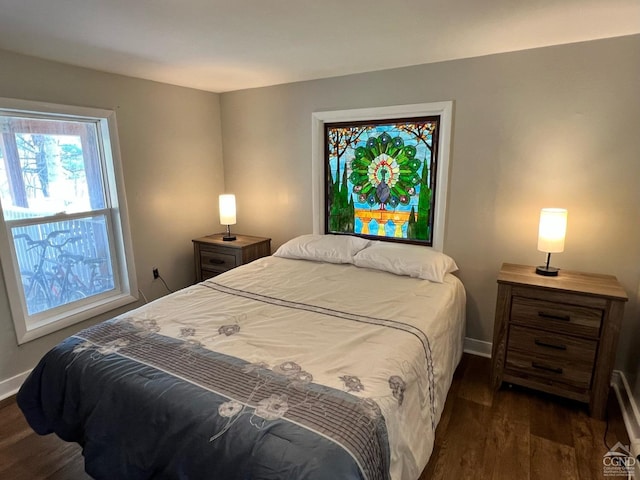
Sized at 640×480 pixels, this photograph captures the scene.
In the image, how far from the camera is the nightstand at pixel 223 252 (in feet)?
10.7

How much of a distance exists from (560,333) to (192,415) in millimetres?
2085

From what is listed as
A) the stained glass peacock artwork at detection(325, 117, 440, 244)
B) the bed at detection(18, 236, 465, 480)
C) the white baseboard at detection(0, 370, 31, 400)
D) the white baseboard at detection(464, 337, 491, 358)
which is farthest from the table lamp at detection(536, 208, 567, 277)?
the white baseboard at detection(0, 370, 31, 400)

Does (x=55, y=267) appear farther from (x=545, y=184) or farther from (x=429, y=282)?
(x=545, y=184)

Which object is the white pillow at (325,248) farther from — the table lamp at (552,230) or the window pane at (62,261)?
the window pane at (62,261)

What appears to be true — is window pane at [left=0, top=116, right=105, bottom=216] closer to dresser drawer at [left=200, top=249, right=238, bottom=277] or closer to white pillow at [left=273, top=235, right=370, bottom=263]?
dresser drawer at [left=200, top=249, right=238, bottom=277]

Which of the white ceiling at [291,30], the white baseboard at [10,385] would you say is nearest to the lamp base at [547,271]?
the white ceiling at [291,30]

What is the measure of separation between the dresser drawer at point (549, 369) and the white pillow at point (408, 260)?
0.68m

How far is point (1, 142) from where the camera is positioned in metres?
2.30

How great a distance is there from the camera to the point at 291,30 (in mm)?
1976

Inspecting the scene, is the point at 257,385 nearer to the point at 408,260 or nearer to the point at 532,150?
the point at 408,260

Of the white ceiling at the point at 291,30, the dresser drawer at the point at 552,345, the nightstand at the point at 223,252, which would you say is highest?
the white ceiling at the point at 291,30

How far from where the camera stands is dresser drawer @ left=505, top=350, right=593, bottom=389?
207 centimetres

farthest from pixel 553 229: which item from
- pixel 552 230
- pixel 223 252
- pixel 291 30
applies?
pixel 223 252

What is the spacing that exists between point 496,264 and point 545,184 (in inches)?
25.8
